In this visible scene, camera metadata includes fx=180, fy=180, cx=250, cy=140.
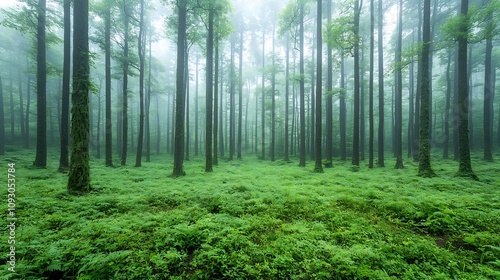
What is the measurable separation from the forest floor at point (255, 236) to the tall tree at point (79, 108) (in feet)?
1.94

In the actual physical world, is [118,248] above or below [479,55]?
below

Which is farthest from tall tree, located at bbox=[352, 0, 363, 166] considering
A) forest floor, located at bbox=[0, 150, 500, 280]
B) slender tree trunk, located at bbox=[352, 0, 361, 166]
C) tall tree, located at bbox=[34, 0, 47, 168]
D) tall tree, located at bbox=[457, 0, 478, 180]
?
tall tree, located at bbox=[34, 0, 47, 168]

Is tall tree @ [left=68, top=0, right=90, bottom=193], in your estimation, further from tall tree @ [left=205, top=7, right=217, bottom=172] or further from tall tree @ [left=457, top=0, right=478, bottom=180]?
tall tree @ [left=457, top=0, right=478, bottom=180]

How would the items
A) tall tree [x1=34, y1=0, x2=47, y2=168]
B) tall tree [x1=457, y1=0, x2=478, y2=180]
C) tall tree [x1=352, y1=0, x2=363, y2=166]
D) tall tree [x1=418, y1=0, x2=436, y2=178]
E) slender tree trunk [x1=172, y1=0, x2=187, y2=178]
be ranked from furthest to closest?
tall tree [x1=352, y1=0, x2=363, y2=166] < tall tree [x1=34, y1=0, x2=47, y2=168] < slender tree trunk [x1=172, y1=0, x2=187, y2=178] < tall tree [x1=418, y1=0, x2=436, y2=178] < tall tree [x1=457, y1=0, x2=478, y2=180]

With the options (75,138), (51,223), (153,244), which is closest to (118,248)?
(153,244)

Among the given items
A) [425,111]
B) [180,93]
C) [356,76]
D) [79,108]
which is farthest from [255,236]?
[356,76]

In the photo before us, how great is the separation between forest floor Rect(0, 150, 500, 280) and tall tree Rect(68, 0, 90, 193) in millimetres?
592

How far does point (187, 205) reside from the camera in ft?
19.0

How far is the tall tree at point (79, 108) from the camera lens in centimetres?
629

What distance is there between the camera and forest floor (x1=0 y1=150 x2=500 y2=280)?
2938 mm

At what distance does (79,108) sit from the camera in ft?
20.7

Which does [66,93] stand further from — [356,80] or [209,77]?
[356,80]

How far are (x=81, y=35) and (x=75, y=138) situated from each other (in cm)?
367

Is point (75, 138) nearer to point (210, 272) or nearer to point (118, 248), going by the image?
point (118, 248)
